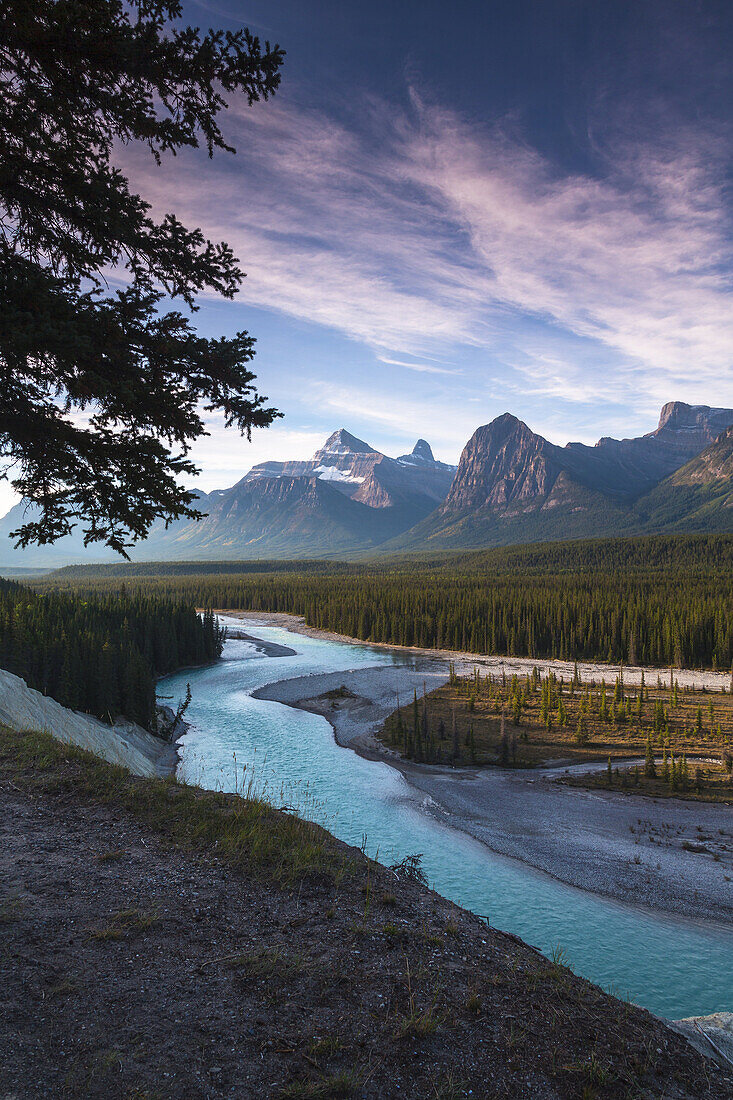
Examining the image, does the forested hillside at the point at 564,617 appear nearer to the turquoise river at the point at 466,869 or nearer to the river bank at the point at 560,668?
the river bank at the point at 560,668

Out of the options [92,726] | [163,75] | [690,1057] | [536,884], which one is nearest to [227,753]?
[92,726]

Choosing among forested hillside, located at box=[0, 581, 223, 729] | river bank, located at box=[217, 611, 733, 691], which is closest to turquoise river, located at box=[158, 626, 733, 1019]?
forested hillside, located at box=[0, 581, 223, 729]

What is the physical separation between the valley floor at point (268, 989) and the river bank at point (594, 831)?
16.4 metres

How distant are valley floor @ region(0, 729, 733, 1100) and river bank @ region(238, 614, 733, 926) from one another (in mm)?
16410

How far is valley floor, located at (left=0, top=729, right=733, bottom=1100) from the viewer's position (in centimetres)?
537

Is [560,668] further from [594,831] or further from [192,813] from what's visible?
[192,813]

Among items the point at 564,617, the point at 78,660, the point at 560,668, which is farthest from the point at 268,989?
the point at 564,617

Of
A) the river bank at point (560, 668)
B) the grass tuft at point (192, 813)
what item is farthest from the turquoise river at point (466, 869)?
the river bank at point (560, 668)

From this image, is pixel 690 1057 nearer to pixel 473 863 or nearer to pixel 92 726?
pixel 473 863

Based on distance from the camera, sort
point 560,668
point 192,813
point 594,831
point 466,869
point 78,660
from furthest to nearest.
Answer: point 560,668 → point 78,660 → point 594,831 → point 466,869 → point 192,813

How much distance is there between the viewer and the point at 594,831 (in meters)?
27.2

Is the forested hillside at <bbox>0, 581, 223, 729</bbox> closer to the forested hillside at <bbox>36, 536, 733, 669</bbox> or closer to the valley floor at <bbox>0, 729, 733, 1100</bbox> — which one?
the valley floor at <bbox>0, 729, 733, 1100</bbox>

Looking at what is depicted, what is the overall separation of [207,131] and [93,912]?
12.0 m

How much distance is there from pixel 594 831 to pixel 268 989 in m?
25.7
